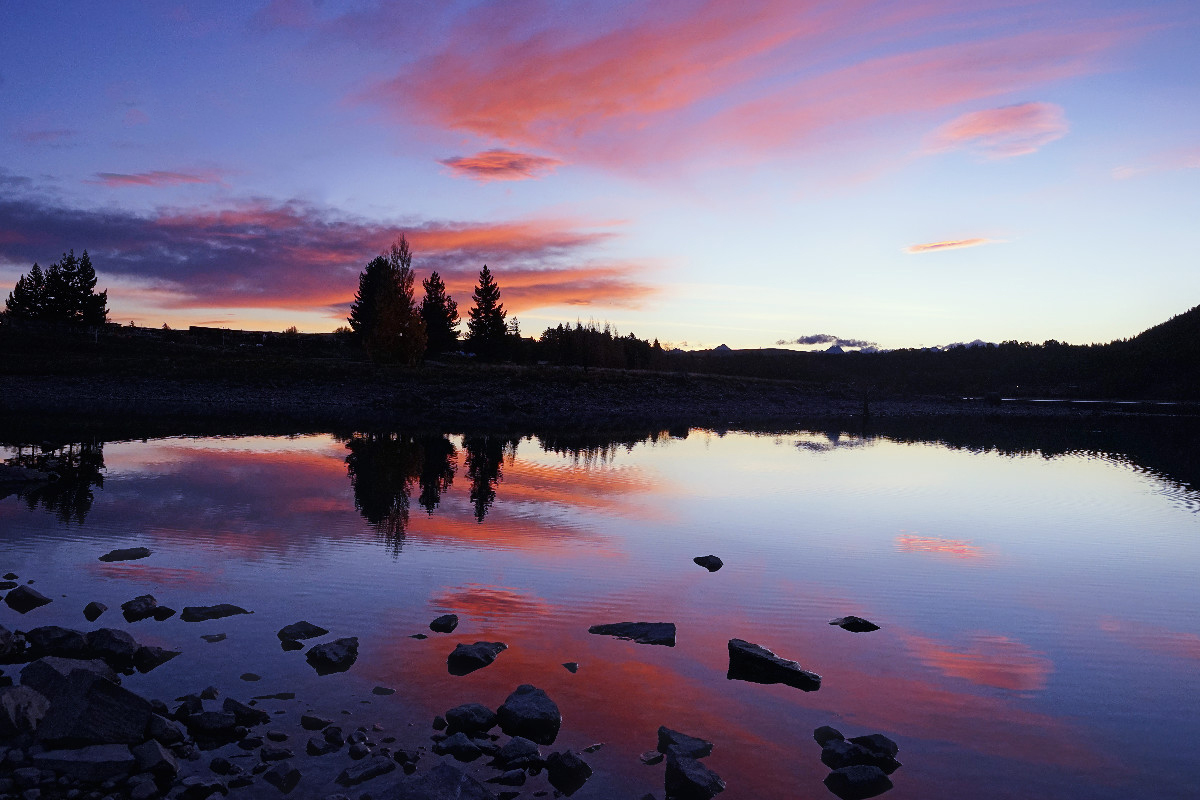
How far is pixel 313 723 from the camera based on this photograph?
274 inches

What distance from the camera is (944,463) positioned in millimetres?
34562

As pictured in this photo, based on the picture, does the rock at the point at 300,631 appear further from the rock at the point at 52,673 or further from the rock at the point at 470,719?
the rock at the point at 470,719

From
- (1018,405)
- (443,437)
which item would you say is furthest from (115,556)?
(1018,405)

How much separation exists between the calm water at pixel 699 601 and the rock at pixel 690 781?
0.22 meters

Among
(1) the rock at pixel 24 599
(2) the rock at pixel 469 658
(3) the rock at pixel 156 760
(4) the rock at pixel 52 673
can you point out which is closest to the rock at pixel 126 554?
(1) the rock at pixel 24 599

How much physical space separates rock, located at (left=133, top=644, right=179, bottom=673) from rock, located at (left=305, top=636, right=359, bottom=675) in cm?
145

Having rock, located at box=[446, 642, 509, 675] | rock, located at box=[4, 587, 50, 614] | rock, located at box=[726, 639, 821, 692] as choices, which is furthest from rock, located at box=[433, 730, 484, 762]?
rock, located at box=[4, 587, 50, 614]

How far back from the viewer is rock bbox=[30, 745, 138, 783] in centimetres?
588

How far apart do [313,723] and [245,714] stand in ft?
2.14

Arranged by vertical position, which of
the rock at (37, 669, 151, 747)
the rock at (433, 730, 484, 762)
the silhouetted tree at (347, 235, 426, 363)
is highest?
the silhouetted tree at (347, 235, 426, 363)

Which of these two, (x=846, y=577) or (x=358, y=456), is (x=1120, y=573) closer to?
(x=846, y=577)

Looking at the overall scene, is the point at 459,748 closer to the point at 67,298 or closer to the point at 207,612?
the point at 207,612

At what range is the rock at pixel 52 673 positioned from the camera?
673 centimetres

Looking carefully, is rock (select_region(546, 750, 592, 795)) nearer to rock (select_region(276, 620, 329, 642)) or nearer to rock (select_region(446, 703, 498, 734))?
rock (select_region(446, 703, 498, 734))
